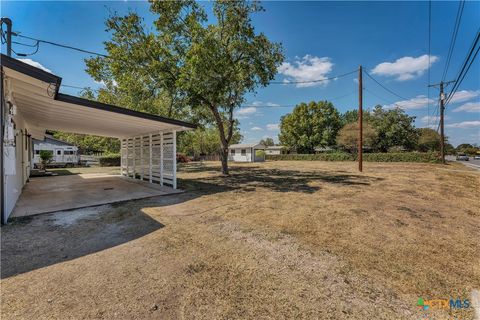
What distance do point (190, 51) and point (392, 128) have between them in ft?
119

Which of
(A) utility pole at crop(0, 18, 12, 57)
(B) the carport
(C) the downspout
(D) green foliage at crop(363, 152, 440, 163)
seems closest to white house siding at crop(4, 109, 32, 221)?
(B) the carport

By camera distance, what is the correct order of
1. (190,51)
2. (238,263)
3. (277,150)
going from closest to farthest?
(238,263), (190,51), (277,150)

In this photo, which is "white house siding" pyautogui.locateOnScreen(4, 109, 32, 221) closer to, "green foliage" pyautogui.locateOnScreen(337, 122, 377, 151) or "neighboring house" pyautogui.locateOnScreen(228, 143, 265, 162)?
"neighboring house" pyautogui.locateOnScreen(228, 143, 265, 162)

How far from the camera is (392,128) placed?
1330 inches

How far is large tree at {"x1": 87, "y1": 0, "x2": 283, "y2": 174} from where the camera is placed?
9438mm

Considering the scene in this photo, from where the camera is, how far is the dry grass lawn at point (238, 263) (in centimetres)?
196

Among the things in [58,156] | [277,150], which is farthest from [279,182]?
[277,150]

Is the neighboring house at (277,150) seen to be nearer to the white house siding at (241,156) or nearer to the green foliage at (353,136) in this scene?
the white house siding at (241,156)

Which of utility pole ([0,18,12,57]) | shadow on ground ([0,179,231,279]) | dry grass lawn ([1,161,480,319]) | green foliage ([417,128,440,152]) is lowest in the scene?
dry grass lawn ([1,161,480,319])

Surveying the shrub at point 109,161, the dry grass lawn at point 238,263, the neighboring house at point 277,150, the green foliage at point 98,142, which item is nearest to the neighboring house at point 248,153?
the neighboring house at point 277,150

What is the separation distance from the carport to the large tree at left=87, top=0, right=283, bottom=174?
2.95 meters

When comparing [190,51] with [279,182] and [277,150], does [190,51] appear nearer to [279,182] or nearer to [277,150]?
[279,182]

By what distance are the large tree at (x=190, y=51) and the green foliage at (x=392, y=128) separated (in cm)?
3137

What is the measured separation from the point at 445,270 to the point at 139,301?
3.59 m
